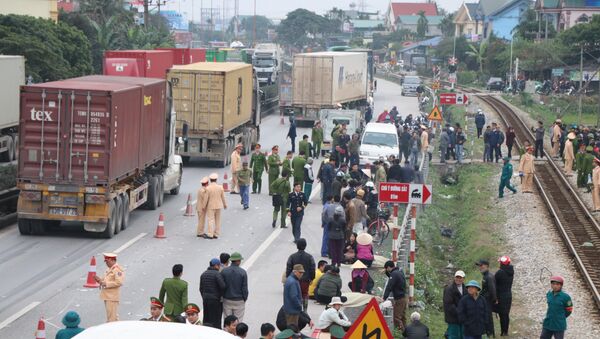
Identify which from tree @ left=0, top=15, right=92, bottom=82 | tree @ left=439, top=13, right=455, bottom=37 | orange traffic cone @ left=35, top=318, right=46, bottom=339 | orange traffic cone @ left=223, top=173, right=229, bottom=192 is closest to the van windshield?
orange traffic cone @ left=223, top=173, right=229, bottom=192

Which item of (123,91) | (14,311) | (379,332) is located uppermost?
(123,91)

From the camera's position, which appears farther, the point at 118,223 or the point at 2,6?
the point at 2,6

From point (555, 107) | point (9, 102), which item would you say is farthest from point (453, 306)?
point (555, 107)

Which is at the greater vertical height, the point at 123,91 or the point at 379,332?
the point at 123,91

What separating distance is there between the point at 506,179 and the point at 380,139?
18.3 ft

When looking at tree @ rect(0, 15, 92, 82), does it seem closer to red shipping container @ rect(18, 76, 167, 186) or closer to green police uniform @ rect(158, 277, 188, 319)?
red shipping container @ rect(18, 76, 167, 186)

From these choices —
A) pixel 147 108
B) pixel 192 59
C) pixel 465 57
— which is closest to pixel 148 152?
Answer: pixel 147 108

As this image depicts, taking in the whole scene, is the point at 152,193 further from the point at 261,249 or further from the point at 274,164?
the point at 261,249

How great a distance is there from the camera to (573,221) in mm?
32844

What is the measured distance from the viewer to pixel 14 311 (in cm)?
1959

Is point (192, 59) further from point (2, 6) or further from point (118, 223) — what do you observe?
point (118, 223)

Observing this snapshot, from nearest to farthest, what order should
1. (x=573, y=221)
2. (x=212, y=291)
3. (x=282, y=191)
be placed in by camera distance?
(x=212, y=291) → (x=282, y=191) → (x=573, y=221)

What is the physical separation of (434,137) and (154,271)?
2827cm

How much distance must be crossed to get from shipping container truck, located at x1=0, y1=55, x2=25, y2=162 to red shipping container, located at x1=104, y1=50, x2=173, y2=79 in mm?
4882
